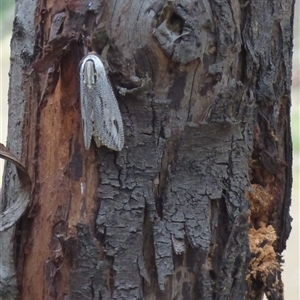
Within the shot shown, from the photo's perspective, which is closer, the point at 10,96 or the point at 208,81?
the point at 208,81

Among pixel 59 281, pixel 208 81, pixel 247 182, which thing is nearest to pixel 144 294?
pixel 59 281

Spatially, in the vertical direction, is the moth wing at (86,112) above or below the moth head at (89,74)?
below

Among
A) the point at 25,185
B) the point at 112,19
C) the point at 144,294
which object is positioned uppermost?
the point at 112,19

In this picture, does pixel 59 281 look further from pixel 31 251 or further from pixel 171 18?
pixel 171 18

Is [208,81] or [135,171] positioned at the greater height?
[208,81]

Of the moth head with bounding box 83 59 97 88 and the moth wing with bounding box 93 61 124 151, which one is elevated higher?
the moth head with bounding box 83 59 97 88
